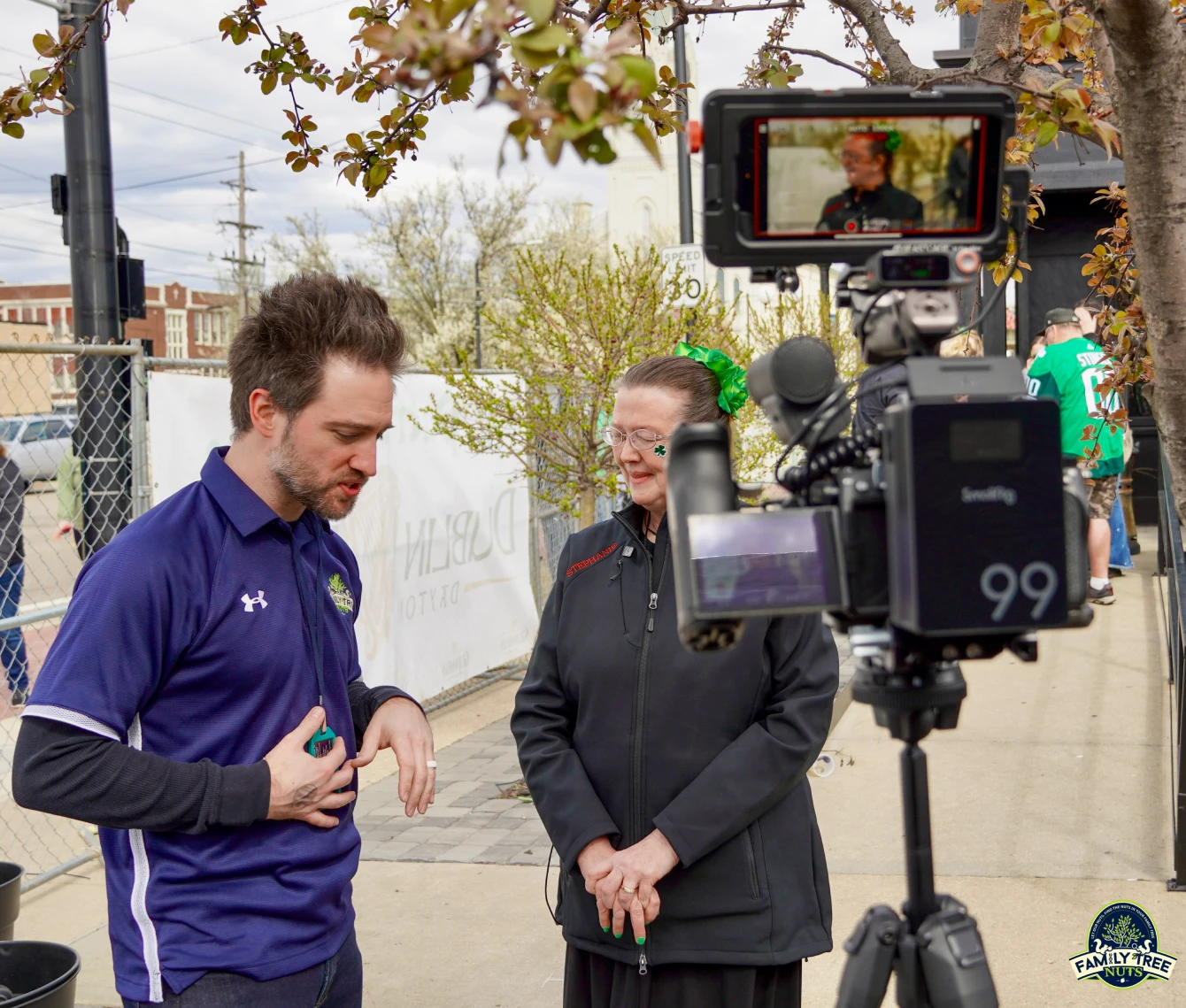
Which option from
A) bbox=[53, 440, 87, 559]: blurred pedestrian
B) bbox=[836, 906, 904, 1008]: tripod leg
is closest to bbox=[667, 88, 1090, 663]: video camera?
bbox=[836, 906, 904, 1008]: tripod leg

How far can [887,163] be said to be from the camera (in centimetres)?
155

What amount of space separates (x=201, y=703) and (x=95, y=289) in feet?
13.9

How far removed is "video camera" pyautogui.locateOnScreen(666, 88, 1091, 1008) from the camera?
137 cm

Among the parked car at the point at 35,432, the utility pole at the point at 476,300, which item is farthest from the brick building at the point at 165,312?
the parked car at the point at 35,432

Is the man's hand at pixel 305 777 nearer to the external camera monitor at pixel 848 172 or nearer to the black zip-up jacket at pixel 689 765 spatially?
the black zip-up jacket at pixel 689 765

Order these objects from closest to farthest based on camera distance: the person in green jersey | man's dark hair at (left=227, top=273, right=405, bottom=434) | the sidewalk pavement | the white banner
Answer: man's dark hair at (left=227, top=273, right=405, bottom=434) → the sidewalk pavement → the white banner → the person in green jersey

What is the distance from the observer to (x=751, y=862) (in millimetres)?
2604

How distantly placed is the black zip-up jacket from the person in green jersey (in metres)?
6.57

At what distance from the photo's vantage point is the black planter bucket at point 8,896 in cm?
356

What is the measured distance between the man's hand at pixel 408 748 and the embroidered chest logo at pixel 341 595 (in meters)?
0.23

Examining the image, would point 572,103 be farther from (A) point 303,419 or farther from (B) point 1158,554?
(B) point 1158,554

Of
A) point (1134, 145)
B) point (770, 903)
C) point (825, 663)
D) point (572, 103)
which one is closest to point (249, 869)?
point (770, 903)

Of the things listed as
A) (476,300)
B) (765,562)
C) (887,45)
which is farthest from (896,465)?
(476,300)

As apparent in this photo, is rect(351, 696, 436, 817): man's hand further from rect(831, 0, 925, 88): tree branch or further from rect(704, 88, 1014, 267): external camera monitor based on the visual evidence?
rect(831, 0, 925, 88): tree branch
